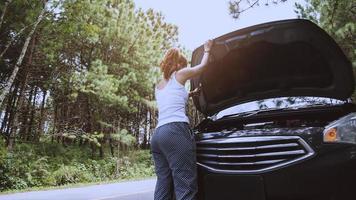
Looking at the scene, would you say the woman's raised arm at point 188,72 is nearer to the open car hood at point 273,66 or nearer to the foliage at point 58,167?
the open car hood at point 273,66

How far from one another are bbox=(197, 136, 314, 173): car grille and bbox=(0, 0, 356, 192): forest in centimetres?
903

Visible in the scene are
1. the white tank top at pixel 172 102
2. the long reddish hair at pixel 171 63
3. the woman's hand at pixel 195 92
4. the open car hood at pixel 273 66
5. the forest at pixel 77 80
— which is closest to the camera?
the white tank top at pixel 172 102

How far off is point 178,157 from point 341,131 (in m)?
1.16

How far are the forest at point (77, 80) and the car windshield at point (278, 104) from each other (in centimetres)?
791

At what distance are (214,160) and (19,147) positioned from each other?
1506cm

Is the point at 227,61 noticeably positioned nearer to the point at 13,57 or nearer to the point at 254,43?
the point at 254,43

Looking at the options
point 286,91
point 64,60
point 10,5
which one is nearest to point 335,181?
point 286,91

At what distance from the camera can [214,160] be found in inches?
120

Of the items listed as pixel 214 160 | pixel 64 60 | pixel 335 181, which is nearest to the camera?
pixel 335 181

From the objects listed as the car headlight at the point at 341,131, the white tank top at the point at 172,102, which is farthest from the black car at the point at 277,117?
the white tank top at the point at 172,102

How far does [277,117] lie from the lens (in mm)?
3326

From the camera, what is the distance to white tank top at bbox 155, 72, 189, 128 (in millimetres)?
3250

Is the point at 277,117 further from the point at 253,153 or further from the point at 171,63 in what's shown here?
the point at 171,63

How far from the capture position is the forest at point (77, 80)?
13961mm
